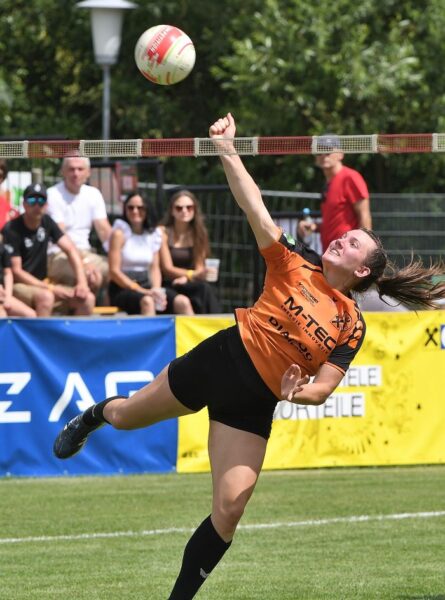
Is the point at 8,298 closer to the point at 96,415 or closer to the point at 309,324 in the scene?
the point at 96,415

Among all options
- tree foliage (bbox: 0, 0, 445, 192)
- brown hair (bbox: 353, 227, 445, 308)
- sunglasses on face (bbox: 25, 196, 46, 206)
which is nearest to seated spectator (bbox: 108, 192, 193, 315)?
sunglasses on face (bbox: 25, 196, 46, 206)

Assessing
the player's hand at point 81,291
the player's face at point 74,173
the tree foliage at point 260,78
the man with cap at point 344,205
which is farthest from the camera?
the tree foliage at point 260,78

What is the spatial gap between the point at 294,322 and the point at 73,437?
5.48 feet

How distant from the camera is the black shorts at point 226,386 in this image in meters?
6.51

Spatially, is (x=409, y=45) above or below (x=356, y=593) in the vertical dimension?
above

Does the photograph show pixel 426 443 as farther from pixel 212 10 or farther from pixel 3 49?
pixel 3 49

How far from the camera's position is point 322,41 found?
798 inches

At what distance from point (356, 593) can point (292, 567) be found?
813 mm

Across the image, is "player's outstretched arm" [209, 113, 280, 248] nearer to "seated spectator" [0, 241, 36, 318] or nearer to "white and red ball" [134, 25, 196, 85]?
"white and red ball" [134, 25, 196, 85]

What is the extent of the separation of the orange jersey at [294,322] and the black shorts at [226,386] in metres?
0.05

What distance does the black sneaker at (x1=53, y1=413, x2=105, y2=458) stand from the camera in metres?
7.50

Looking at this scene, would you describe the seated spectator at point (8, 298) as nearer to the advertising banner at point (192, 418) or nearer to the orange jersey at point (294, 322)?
the advertising banner at point (192, 418)

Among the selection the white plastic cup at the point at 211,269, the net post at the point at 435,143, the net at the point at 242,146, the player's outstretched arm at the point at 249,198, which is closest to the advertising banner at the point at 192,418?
the white plastic cup at the point at 211,269

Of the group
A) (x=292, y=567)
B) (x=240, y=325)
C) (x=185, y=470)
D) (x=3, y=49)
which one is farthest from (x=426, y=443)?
(x=3, y=49)
